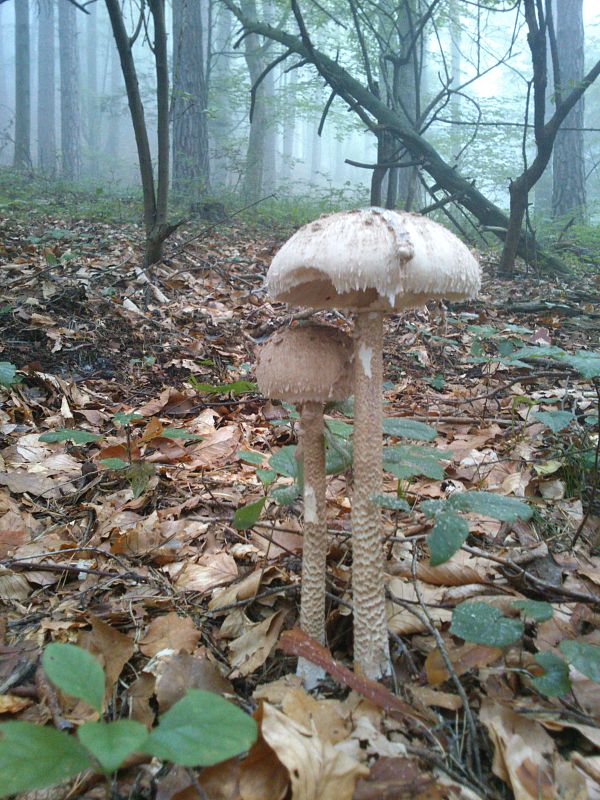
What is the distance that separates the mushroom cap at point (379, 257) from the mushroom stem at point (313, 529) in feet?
1.60

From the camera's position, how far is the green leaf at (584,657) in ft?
4.68

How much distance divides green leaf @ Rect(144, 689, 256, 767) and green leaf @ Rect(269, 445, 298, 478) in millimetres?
967

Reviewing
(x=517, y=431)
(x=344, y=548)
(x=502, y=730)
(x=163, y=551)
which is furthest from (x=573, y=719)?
(x=517, y=431)

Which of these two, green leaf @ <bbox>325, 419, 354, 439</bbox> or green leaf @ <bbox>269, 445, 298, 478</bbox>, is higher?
green leaf @ <bbox>325, 419, 354, 439</bbox>

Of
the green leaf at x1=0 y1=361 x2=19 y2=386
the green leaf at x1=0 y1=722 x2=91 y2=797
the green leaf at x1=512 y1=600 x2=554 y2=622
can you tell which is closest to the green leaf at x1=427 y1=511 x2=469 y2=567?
the green leaf at x1=512 y1=600 x2=554 y2=622

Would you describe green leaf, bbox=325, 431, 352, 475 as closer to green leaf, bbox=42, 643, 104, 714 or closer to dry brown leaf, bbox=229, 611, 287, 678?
dry brown leaf, bbox=229, 611, 287, 678

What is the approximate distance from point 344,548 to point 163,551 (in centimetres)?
86

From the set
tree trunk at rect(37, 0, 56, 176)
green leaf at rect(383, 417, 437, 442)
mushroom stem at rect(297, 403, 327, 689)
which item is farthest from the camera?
tree trunk at rect(37, 0, 56, 176)

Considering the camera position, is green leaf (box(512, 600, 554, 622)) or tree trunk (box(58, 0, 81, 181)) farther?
tree trunk (box(58, 0, 81, 181))

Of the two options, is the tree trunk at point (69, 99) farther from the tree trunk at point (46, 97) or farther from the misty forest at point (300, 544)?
the misty forest at point (300, 544)

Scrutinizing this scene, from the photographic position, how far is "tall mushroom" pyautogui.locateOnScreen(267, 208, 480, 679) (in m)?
1.41

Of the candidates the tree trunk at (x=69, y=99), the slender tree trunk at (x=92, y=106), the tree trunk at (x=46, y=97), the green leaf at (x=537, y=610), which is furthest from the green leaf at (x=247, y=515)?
the slender tree trunk at (x=92, y=106)

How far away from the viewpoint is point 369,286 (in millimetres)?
1407

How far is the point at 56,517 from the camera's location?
2.71m
